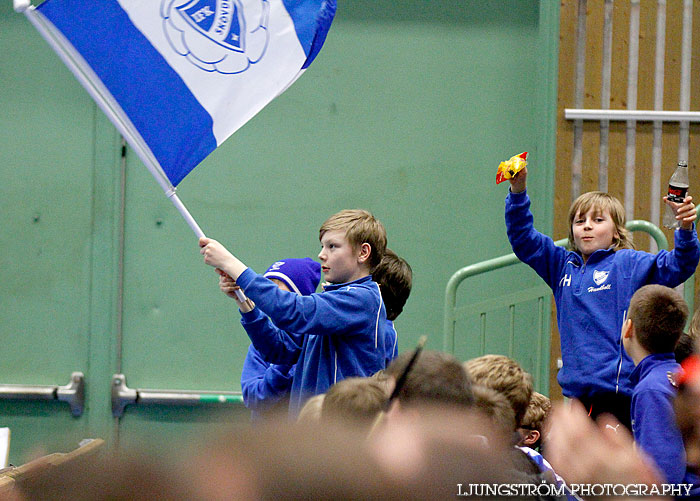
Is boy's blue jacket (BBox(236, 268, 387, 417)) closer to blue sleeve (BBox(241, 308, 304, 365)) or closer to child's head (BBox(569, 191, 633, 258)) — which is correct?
blue sleeve (BBox(241, 308, 304, 365))

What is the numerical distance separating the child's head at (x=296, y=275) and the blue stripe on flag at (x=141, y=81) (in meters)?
0.60

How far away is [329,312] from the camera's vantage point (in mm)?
2664

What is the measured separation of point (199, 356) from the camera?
208 inches

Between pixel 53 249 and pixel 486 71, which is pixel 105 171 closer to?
pixel 53 249

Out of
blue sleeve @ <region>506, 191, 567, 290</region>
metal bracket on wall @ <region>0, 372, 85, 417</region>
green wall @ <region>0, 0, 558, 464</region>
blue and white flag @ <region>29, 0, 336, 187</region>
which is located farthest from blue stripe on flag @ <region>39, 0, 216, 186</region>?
metal bracket on wall @ <region>0, 372, 85, 417</region>

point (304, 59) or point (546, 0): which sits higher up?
point (546, 0)

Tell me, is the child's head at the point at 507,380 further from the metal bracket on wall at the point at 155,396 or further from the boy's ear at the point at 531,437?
the metal bracket on wall at the point at 155,396

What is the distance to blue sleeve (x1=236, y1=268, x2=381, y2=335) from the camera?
2637 millimetres

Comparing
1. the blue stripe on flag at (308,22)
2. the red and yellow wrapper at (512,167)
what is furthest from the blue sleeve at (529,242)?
Result: the blue stripe on flag at (308,22)

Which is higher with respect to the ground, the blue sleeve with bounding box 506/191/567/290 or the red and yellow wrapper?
the red and yellow wrapper

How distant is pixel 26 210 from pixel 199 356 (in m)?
1.51

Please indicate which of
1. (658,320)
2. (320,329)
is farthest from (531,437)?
(320,329)

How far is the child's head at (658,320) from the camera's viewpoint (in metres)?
2.46

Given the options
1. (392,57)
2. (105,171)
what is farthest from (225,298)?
(392,57)
